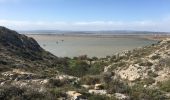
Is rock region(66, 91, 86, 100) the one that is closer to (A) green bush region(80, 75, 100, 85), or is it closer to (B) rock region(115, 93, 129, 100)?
(B) rock region(115, 93, 129, 100)

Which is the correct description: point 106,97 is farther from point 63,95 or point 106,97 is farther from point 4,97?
point 4,97

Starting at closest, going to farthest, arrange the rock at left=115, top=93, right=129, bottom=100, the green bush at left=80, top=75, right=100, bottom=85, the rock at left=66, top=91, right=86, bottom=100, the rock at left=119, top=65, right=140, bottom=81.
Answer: the rock at left=66, top=91, right=86, bottom=100, the rock at left=115, top=93, right=129, bottom=100, the green bush at left=80, top=75, right=100, bottom=85, the rock at left=119, top=65, right=140, bottom=81

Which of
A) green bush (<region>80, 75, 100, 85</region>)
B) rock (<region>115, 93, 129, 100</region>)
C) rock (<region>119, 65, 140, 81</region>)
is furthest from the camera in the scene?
rock (<region>119, 65, 140, 81</region>)

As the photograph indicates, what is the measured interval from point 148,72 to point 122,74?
3896mm

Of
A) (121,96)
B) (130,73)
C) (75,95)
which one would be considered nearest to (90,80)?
(121,96)

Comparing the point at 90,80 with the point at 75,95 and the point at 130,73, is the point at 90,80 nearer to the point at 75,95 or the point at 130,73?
the point at 75,95

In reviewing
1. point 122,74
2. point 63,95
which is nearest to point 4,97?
point 63,95

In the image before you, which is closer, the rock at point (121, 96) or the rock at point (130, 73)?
the rock at point (121, 96)

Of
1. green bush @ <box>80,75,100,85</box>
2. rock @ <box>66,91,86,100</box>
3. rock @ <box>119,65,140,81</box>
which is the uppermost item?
rock @ <box>66,91,86,100</box>

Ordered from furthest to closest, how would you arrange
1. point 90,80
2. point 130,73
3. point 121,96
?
point 130,73 < point 90,80 < point 121,96

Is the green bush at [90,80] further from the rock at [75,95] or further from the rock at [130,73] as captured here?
the rock at [130,73]

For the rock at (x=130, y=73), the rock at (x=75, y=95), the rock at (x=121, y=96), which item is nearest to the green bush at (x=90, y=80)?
the rock at (x=121, y=96)

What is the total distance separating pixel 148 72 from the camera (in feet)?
99.8

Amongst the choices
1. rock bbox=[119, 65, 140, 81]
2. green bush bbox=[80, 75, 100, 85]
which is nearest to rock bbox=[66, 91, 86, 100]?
green bush bbox=[80, 75, 100, 85]
